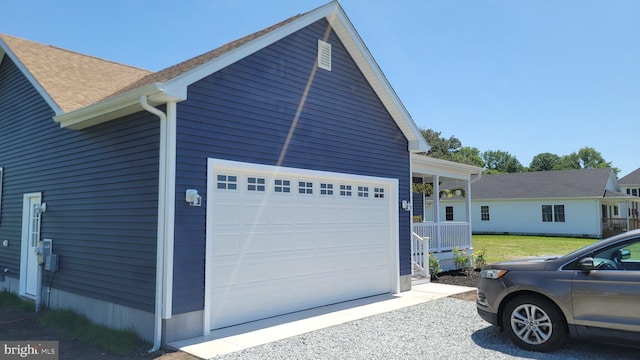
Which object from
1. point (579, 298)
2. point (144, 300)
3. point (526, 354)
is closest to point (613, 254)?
point (579, 298)

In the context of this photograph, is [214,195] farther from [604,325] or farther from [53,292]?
[604,325]

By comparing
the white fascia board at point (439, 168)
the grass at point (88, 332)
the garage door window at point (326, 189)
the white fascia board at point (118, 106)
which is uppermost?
the white fascia board at point (118, 106)

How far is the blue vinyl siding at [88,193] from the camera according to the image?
5.92 metres

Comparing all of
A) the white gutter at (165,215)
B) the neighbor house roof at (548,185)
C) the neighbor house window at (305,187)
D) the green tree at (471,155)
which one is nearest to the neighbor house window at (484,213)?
the neighbor house roof at (548,185)

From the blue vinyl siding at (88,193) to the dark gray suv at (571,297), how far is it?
15.4ft

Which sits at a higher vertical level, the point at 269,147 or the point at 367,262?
the point at 269,147

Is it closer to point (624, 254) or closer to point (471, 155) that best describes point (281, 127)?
point (624, 254)

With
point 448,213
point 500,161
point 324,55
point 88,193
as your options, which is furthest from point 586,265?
point 500,161

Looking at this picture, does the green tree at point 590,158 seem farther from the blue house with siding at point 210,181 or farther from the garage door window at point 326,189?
the garage door window at point 326,189

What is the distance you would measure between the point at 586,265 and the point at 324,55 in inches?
222

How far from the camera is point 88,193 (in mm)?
7105

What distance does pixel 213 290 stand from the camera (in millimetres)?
6129

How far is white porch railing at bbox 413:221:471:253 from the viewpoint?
38.9 feet

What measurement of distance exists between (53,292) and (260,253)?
14.1ft
